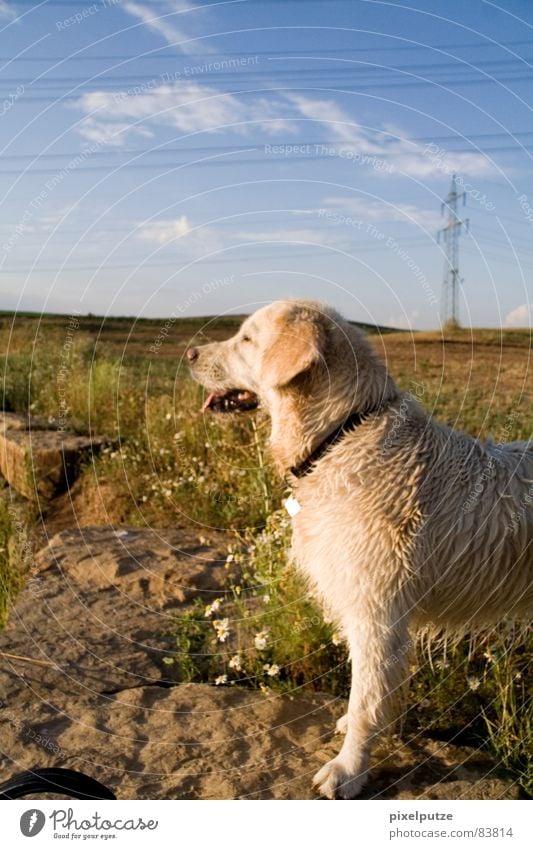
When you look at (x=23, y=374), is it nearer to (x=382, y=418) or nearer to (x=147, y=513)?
(x=147, y=513)

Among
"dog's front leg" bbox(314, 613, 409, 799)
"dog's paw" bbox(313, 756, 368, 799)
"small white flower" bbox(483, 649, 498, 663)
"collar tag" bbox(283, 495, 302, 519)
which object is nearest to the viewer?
"dog's paw" bbox(313, 756, 368, 799)

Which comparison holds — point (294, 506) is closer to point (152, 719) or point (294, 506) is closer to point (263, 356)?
point (263, 356)

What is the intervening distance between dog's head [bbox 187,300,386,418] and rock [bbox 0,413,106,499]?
4.42 m

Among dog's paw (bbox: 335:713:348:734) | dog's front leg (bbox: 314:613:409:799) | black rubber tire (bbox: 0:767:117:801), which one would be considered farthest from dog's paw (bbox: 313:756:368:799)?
black rubber tire (bbox: 0:767:117:801)

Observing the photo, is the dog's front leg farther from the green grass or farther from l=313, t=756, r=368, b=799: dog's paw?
the green grass

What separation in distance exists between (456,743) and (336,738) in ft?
2.08

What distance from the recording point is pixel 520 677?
438cm

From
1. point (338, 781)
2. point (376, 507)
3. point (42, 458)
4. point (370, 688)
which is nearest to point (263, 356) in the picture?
point (376, 507)

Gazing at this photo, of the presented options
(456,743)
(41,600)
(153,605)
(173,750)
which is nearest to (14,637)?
(41,600)

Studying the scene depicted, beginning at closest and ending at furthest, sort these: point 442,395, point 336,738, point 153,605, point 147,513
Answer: point 336,738 → point 153,605 → point 147,513 → point 442,395

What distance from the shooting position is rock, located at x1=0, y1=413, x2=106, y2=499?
327 inches

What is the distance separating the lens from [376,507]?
12.5ft

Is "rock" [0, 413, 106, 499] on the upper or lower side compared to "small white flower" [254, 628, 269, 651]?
upper

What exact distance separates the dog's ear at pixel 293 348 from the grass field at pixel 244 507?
51 cm
